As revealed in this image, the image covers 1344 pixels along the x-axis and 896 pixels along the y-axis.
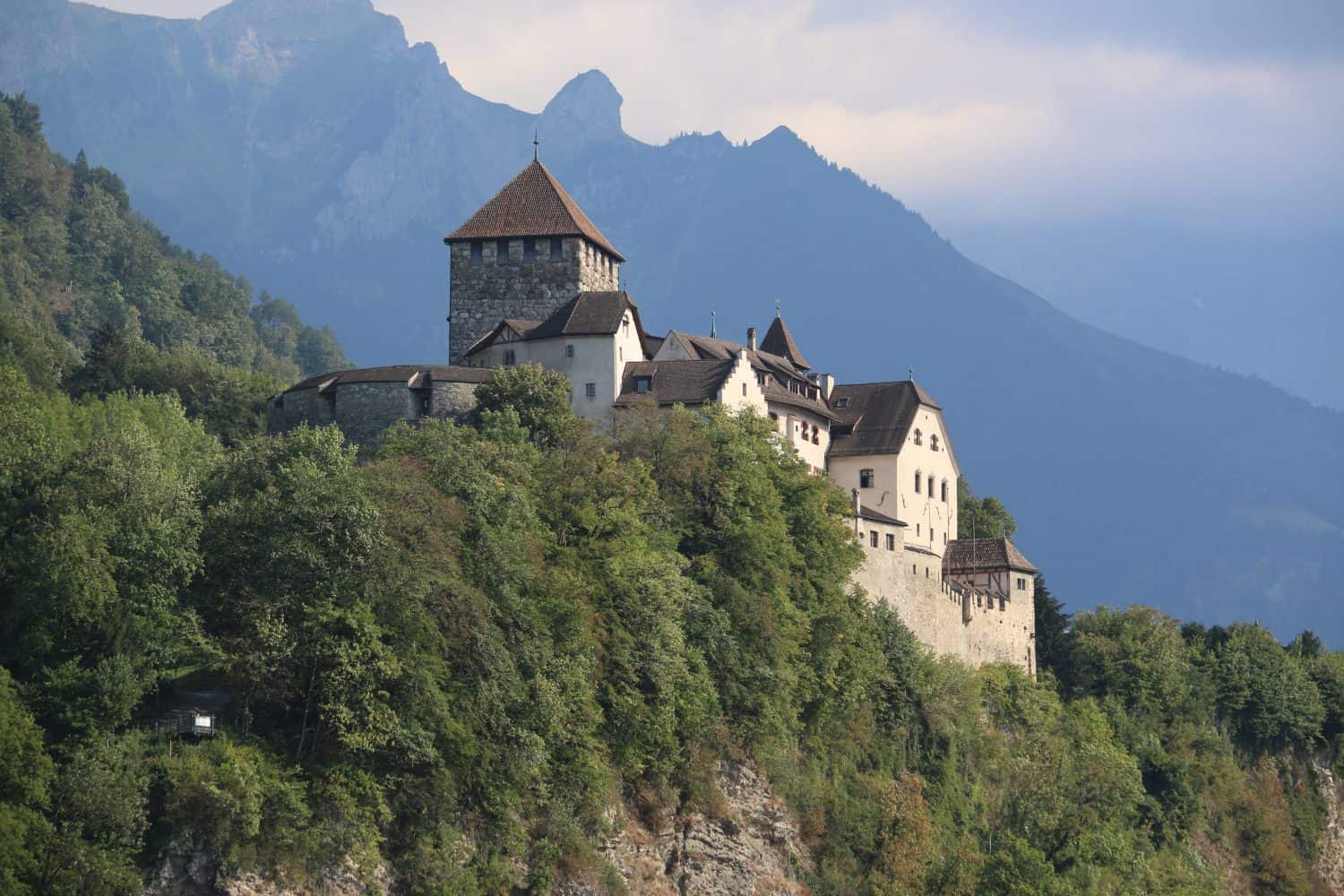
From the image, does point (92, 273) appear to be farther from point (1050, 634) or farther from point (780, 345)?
point (1050, 634)

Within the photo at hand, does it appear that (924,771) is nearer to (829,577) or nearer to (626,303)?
(829,577)

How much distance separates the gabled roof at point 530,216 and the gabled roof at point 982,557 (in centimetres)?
2003

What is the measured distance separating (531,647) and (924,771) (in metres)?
23.1

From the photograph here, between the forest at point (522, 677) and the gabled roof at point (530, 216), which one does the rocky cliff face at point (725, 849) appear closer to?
the forest at point (522, 677)

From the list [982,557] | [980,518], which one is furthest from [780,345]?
[982,557]

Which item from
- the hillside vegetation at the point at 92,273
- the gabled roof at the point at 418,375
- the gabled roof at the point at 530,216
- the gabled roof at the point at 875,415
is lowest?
the gabled roof at the point at 418,375

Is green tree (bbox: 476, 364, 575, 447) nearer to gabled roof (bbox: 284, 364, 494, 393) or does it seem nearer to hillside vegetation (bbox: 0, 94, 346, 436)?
gabled roof (bbox: 284, 364, 494, 393)

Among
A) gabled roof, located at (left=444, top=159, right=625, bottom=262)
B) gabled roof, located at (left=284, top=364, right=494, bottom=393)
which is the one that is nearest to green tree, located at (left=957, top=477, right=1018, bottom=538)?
gabled roof, located at (left=444, top=159, right=625, bottom=262)

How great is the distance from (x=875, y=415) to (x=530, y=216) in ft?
57.3

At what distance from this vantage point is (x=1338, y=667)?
355 feet

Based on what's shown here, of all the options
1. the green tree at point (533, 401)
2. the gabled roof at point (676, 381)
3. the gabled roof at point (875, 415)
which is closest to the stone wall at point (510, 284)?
the gabled roof at point (676, 381)

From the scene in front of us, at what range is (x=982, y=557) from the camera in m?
91.5

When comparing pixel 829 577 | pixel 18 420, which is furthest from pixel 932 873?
pixel 18 420

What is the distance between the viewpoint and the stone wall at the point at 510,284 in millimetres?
86500
